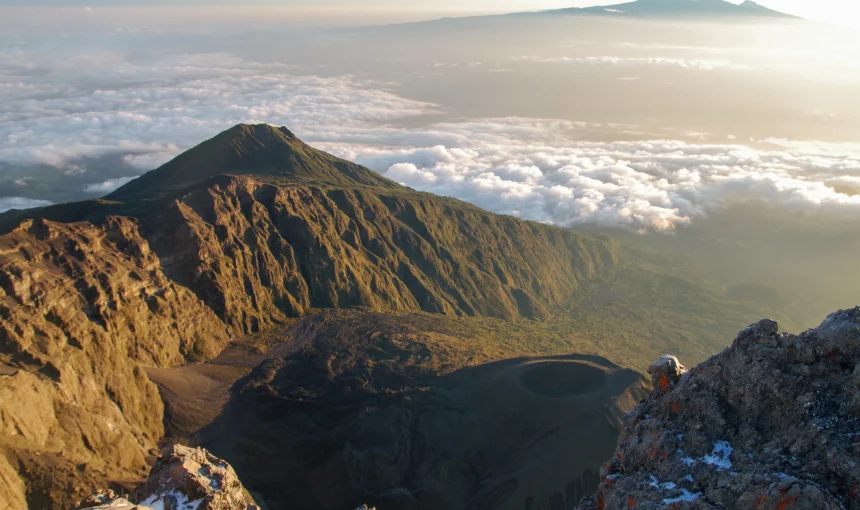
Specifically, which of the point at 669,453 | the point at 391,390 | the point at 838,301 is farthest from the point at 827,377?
the point at 838,301

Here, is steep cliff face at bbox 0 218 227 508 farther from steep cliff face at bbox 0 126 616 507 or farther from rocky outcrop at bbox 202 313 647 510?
rocky outcrop at bbox 202 313 647 510

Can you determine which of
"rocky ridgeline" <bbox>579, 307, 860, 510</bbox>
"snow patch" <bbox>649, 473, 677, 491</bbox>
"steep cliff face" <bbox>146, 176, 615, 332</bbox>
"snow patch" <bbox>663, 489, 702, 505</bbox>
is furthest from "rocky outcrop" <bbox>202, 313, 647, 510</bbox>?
"snow patch" <bbox>663, 489, 702, 505</bbox>

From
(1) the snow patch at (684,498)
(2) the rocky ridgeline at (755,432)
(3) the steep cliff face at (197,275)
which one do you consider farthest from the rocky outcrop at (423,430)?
(1) the snow patch at (684,498)

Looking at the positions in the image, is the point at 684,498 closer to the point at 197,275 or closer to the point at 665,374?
the point at 665,374

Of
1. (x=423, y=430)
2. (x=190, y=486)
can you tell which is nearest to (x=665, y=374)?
(x=190, y=486)

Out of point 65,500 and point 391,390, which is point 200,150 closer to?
point 391,390

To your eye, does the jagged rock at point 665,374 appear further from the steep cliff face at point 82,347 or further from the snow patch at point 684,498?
the steep cliff face at point 82,347
